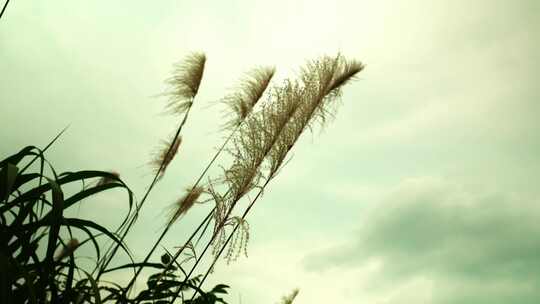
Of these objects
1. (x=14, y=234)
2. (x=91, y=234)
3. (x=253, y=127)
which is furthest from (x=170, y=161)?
(x=14, y=234)

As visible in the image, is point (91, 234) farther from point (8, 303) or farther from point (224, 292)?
point (224, 292)

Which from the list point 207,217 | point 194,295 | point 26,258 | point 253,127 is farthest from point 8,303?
point 253,127

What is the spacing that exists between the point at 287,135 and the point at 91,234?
0.90 m

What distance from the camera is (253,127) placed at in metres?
2.19

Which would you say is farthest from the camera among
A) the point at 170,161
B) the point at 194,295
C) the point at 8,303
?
the point at 170,161

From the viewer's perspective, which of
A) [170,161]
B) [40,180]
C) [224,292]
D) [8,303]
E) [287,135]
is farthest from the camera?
[170,161]

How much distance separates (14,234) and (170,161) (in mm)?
1671

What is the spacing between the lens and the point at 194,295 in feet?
6.57

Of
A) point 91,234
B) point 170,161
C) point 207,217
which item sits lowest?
point 91,234

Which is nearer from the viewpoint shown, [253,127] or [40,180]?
[40,180]

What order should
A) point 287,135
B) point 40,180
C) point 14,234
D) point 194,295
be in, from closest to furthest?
point 14,234 < point 40,180 < point 194,295 < point 287,135

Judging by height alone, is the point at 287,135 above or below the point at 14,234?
above

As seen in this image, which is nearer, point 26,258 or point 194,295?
point 26,258

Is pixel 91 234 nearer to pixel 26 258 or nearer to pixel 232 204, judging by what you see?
pixel 26 258
